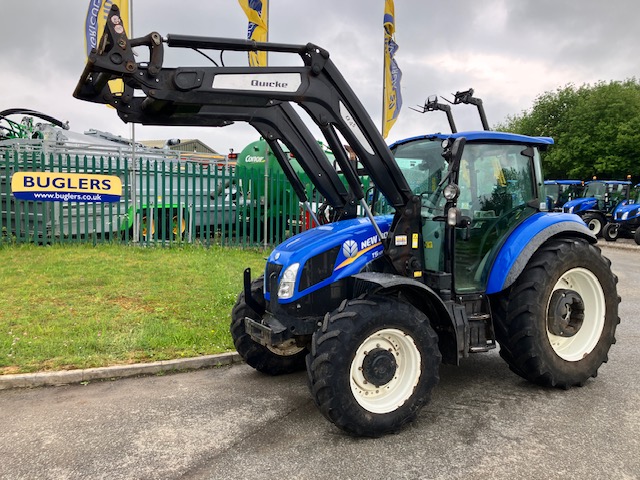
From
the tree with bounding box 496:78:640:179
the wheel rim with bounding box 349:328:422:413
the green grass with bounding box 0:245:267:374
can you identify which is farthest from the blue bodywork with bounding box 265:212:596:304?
the tree with bounding box 496:78:640:179

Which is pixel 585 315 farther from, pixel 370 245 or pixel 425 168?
pixel 370 245

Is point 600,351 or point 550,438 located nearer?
point 550,438

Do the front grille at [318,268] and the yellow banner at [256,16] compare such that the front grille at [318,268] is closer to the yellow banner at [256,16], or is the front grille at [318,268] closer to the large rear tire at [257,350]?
the large rear tire at [257,350]

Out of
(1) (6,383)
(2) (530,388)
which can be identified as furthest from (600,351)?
Result: (1) (6,383)

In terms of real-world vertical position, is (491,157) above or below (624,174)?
below

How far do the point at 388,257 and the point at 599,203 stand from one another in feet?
69.0

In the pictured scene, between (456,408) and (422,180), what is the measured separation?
194 cm

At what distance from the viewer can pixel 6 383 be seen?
179 inches

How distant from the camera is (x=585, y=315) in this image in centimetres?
488

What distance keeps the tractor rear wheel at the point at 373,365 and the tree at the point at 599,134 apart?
3308cm

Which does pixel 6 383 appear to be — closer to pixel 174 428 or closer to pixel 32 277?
pixel 174 428

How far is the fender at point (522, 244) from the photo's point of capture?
434 centimetres

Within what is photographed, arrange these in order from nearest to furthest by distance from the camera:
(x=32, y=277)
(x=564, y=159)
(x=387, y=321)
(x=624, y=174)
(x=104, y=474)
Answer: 1. (x=104, y=474)
2. (x=387, y=321)
3. (x=32, y=277)
4. (x=624, y=174)
5. (x=564, y=159)

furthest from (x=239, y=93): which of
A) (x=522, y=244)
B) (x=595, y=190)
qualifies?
(x=595, y=190)
